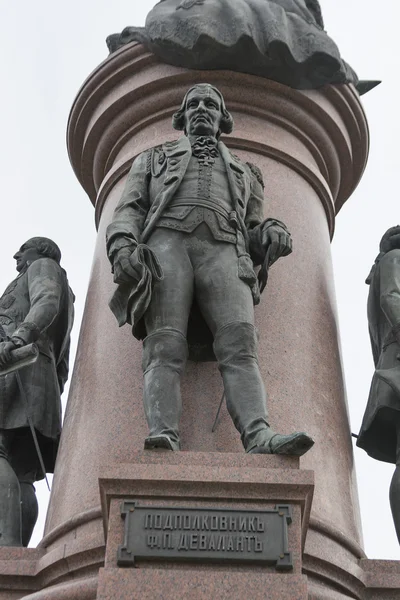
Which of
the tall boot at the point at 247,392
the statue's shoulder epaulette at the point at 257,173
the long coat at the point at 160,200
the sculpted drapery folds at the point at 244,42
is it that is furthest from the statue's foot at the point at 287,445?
the sculpted drapery folds at the point at 244,42

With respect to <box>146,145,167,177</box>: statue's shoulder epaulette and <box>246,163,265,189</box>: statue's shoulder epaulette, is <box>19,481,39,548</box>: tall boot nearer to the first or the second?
<box>146,145,167,177</box>: statue's shoulder epaulette

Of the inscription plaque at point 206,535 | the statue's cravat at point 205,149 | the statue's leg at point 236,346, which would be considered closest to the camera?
the inscription plaque at point 206,535

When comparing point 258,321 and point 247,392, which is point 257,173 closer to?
point 258,321

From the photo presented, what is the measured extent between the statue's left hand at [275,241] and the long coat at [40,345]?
175 centimetres

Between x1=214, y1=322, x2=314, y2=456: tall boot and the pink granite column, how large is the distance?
0.52 m

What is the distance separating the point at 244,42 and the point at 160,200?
7.62 ft

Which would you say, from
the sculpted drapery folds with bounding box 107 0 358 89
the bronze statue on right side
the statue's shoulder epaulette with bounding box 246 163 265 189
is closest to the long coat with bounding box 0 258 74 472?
the statue's shoulder epaulette with bounding box 246 163 265 189

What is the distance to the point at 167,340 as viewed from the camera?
22.0 ft

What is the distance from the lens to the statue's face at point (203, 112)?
791 centimetres

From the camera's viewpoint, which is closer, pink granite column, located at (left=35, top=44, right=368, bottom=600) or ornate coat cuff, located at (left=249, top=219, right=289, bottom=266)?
pink granite column, located at (left=35, top=44, right=368, bottom=600)

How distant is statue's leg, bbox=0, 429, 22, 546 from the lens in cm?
720

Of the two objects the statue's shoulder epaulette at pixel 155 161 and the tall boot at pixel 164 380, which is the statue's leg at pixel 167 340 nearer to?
the tall boot at pixel 164 380

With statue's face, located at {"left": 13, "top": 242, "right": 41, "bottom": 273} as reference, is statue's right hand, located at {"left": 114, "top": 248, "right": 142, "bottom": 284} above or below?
below

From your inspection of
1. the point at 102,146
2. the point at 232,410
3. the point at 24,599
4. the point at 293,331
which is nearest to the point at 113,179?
the point at 102,146
